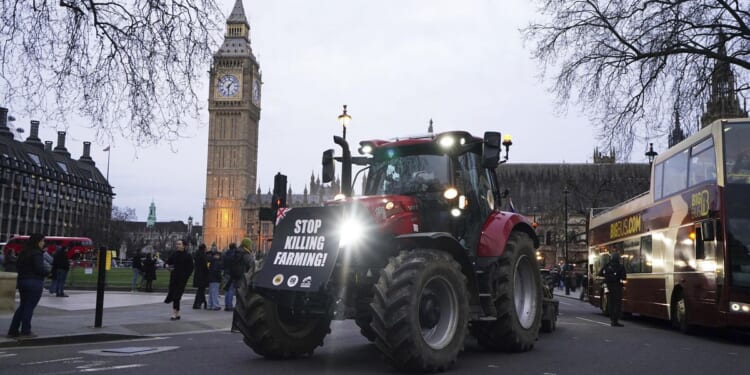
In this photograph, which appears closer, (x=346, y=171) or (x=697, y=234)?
(x=346, y=171)

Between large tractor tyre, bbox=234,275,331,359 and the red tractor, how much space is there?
0.5 inches

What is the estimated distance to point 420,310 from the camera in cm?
747

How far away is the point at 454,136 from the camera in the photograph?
29.5 ft

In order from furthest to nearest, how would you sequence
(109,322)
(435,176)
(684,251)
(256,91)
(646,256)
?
(256,91)
(646,256)
(684,251)
(109,322)
(435,176)

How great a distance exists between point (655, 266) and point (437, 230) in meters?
9.06

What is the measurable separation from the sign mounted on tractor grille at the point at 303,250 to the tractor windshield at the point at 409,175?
4.56ft

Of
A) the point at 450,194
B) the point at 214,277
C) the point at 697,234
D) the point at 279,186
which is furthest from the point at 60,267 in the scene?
the point at 697,234

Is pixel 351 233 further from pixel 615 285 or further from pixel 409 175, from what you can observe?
pixel 615 285

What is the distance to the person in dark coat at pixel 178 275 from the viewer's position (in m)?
14.3

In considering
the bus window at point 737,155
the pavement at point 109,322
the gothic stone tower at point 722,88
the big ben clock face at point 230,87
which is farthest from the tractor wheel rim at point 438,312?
the big ben clock face at point 230,87

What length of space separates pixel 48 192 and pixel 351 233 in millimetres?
118341

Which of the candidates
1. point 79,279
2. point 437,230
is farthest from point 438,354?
point 79,279

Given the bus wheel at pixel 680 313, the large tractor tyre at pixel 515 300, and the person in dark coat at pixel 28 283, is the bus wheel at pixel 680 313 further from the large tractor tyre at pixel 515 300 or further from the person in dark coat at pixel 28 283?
the person in dark coat at pixel 28 283

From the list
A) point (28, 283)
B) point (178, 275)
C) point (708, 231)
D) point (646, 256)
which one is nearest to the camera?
point (28, 283)
